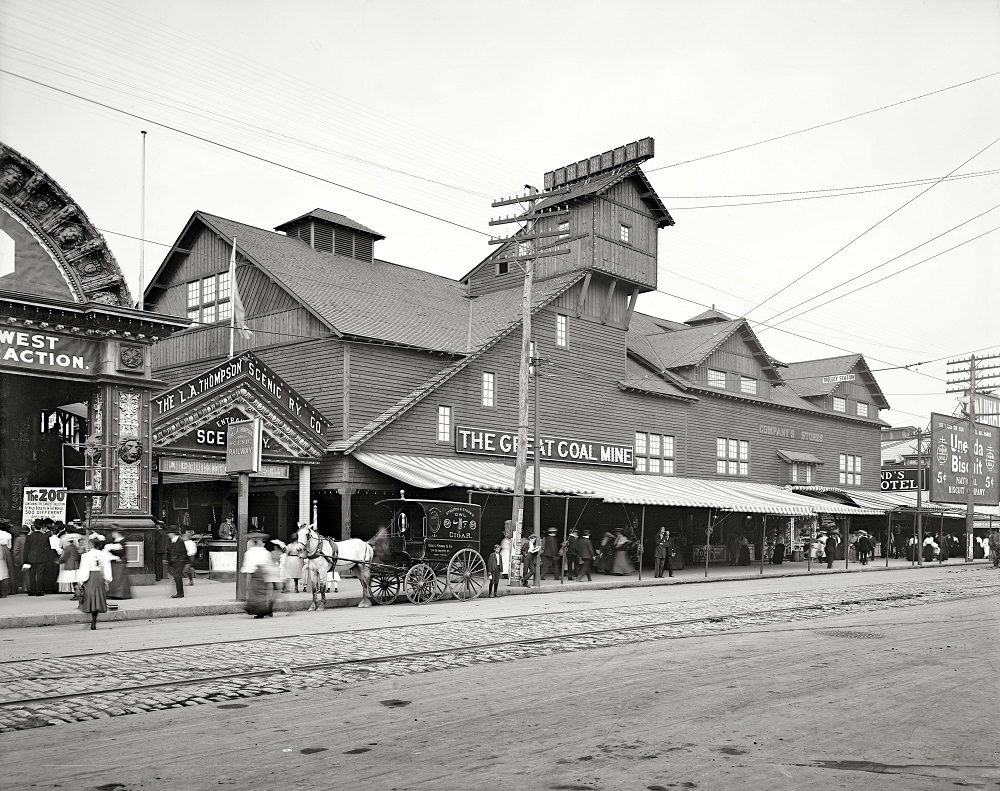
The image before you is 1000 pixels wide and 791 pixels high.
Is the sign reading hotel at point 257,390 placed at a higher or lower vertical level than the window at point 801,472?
higher

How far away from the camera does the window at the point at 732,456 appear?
43.5 m

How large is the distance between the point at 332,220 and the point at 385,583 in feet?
63.8

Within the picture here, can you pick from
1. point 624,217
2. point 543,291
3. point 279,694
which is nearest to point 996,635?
point 279,694

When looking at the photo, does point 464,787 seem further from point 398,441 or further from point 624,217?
point 624,217

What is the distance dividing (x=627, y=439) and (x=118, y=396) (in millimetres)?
20930

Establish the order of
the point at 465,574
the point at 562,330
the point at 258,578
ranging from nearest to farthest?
the point at 258,578 < the point at 465,574 < the point at 562,330

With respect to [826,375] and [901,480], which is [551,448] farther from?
[901,480]

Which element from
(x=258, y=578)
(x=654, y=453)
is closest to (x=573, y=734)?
(x=258, y=578)

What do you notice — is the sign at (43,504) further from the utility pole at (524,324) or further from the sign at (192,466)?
the utility pole at (524,324)

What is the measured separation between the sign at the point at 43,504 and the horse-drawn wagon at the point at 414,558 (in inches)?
379

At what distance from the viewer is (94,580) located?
16047 mm

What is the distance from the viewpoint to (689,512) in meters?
40.1

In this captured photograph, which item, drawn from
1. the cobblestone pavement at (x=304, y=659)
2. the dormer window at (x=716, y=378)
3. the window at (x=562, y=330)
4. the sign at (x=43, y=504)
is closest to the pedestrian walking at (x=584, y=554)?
the window at (x=562, y=330)

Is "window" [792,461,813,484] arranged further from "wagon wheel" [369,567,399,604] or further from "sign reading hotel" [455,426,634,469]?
"wagon wheel" [369,567,399,604]
